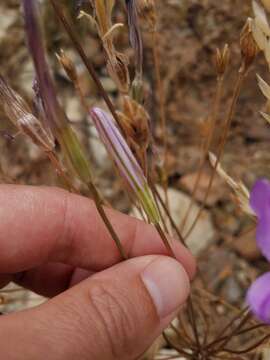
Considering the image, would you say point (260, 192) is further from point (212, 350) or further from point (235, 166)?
point (235, 166)

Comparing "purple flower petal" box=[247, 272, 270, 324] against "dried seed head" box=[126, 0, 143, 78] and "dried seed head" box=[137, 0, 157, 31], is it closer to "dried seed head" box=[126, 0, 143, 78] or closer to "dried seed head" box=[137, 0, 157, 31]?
"dried seed head" box=[126, 0, 143, 78]

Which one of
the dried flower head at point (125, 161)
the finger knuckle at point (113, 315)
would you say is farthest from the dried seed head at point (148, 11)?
the finger knuckle at point (113, 315)

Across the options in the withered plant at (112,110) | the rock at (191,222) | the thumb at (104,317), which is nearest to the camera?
the withered plant at (112,110)

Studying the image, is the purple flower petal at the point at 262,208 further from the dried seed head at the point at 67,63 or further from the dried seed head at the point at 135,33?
the dried seed head at the point at 67,63

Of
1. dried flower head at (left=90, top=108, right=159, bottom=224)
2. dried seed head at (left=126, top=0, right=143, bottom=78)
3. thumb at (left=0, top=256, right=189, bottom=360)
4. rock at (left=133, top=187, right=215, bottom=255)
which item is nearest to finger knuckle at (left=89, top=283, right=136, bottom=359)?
thumb at (left=0, top=256, right=189, bottom=360)

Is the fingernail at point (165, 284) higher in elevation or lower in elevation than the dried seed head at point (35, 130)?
lower

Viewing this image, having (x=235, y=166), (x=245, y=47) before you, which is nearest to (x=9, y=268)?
(x=245, y=47)
